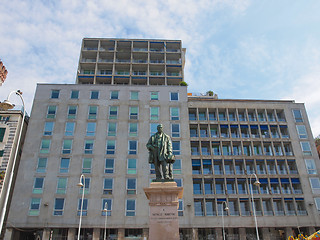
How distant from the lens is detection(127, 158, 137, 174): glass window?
43.8 metres

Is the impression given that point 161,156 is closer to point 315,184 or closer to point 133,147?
point 133,147

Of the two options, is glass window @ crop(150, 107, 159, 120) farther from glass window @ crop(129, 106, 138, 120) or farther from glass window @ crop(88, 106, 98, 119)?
glass window @ crop(88, 106, 98, 119)

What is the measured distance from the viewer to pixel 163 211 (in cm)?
1445

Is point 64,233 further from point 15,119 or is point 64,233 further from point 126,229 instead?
point 15,119

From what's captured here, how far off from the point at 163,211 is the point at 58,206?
104 ft

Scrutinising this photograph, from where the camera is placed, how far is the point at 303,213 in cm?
4325

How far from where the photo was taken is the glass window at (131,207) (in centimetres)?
4119

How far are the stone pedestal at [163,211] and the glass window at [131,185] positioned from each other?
28447mm

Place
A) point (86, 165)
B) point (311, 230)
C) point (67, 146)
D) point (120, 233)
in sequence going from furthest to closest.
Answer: point (67, 146), point (86, 165), point (311, 230), point (120, 233)

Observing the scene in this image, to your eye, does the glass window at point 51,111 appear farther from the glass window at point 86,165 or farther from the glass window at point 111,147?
the glass window at point 111,147

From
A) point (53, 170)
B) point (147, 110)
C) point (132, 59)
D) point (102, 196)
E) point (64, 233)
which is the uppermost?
point (132, 59)

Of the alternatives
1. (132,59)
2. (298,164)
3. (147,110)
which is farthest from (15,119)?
(298,164)

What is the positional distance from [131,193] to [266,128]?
2662 centimetres

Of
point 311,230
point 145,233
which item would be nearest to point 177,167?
point 145,233
